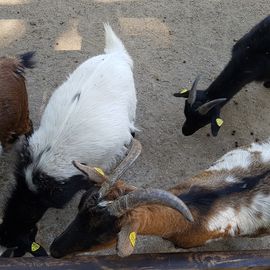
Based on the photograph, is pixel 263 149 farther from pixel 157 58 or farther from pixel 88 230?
pixel 157 58

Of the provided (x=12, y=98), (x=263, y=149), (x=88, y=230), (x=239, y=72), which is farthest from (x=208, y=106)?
(x=88, y=230)

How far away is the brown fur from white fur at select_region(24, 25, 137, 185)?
283mm

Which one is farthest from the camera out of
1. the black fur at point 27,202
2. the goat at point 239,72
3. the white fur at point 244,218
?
the goat at point 239,72

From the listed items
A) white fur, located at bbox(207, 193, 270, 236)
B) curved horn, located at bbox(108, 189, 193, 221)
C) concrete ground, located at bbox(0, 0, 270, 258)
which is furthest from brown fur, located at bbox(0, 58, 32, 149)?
white fur, located at bbox(207, 193, 270, 236)

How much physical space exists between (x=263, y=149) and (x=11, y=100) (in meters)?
2.56

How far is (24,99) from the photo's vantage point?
15.2ft

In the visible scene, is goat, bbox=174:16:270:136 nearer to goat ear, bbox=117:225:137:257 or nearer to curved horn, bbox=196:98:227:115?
curved horn, bbox=196:98:227:115

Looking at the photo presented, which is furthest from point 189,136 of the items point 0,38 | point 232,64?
point 0,38

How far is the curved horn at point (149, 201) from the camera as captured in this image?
9.80 ft

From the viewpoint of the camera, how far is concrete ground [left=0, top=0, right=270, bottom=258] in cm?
525

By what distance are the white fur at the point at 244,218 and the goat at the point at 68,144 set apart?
4.36 feet

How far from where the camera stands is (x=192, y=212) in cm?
366

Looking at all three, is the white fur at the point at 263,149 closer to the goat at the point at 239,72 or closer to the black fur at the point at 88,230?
the goat at the point at 239,72

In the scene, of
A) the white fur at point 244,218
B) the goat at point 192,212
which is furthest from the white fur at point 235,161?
the white fur at point 244,218
